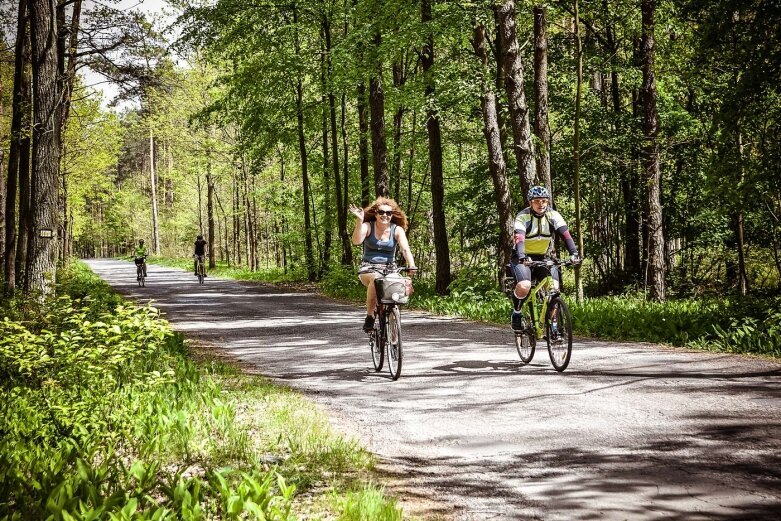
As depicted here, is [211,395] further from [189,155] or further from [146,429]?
[189,155]

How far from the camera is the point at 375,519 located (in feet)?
11.7

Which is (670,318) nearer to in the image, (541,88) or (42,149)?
(541,88)

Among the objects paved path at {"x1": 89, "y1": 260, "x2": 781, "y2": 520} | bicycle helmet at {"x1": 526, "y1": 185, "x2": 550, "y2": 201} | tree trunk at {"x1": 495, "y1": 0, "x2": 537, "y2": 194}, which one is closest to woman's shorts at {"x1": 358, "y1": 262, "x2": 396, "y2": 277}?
paved path at {"x1": 89, "y1": 260, "x2": 781, "y2": 520}

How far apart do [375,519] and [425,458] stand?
1.32m

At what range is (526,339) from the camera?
813 cm

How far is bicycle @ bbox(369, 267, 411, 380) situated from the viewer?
7441mm

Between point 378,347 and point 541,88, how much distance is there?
8854 mm

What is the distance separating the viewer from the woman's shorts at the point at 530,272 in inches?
315

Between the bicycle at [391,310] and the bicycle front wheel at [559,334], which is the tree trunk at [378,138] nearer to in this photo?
the bicycle at [391,310]

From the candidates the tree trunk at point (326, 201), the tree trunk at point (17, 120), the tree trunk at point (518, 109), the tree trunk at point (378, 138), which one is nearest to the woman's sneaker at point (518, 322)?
the tree trunk at point (518, 109)

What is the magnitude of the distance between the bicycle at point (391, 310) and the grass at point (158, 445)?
1.38 m

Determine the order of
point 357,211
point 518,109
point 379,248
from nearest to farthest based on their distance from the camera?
point 357,211 < point 379,248 < point 518,109

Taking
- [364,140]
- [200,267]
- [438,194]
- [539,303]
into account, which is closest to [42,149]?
[438,194]

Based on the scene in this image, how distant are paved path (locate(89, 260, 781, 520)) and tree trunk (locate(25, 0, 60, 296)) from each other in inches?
239
